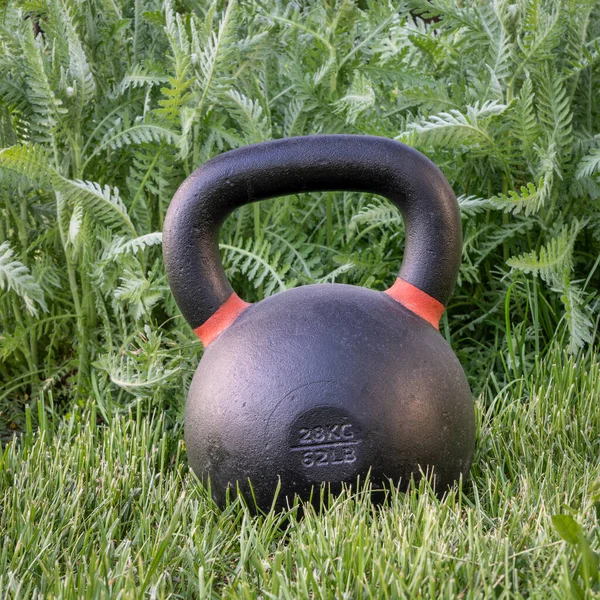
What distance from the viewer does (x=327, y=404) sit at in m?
1.57

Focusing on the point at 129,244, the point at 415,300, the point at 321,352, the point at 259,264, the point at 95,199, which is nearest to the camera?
the point at 321,352

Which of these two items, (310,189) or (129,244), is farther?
(129,244)

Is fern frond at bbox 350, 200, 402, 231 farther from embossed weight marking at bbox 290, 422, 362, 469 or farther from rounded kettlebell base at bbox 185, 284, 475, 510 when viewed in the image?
embossed weight marking at bbox 290, 422, 362, 469

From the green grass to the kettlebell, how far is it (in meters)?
0.08

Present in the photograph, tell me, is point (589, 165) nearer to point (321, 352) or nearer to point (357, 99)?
point (357, 99)

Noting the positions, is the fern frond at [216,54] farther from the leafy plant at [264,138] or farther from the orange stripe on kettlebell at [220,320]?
the orange stripe on kettlebell at [220,320]

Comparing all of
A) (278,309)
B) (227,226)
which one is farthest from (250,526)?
(227,226)

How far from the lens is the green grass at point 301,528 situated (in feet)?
4.35

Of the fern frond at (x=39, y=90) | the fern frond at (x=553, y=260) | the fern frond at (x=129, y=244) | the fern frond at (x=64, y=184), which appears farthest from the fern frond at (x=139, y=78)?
the fern frond at (x=553, y=260)

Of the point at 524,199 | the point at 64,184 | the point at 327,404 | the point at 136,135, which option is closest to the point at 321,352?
the point at 327,404

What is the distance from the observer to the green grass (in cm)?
133

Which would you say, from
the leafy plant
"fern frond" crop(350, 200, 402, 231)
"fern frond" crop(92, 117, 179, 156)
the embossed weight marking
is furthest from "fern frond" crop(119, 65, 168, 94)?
the embossed weight marking

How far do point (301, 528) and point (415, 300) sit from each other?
556 millimetres

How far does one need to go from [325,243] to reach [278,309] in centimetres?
112
